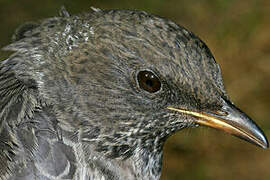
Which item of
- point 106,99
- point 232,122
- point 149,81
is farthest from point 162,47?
point 232,122

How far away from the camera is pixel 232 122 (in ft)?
13.0

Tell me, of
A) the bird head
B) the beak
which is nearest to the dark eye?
the bird head

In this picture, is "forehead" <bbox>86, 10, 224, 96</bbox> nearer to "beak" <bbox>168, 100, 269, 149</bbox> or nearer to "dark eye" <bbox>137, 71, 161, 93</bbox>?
"dark eye" <bbox>137, 71, 161, 93</bbox>

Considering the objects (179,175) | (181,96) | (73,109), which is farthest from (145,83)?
(179,175)

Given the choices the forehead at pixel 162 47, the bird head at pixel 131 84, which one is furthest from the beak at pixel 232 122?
the forehead at pixel 162 47

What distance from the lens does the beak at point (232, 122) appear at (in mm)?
3945

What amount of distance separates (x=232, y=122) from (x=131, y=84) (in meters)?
0.68

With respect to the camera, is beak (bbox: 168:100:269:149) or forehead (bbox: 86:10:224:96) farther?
beak (bbox: 168:100:269:149)

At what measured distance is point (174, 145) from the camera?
8.40 m

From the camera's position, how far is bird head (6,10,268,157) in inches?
151

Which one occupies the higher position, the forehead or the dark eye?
the forehead

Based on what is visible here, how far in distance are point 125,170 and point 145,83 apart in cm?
65

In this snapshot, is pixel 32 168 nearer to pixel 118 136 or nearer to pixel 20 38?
pixel 118 136

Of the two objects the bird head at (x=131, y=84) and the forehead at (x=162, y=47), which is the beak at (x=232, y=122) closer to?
the bird head at (x=131, y=84)
